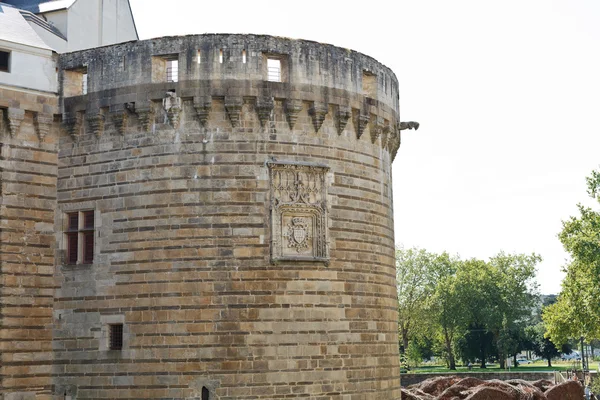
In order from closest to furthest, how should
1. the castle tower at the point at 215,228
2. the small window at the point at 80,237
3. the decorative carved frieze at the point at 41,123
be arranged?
the castle tower at the point at 215,228 → the small window at the point at 80,237 → the decorative carved frieze at the point at 41,123

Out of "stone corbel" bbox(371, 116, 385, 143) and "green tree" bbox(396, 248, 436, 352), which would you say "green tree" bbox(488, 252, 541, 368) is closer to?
"green tree" bbox(396, 248, 436, 352)

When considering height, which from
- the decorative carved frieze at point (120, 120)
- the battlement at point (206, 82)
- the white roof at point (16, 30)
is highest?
the white roof at point (16, 30)

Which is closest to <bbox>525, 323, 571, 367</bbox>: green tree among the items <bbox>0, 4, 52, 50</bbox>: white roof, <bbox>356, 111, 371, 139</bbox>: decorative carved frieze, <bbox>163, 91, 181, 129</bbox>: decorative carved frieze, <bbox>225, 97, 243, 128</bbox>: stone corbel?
<bbox>356, 111, 371, 139</bbox>: decorative carved frieze

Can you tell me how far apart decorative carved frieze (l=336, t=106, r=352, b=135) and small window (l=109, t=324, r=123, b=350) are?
7.54 m

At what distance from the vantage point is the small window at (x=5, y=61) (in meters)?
21.1

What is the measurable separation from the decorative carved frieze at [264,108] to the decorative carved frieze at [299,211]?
3.88ft

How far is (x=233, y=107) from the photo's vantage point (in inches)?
803

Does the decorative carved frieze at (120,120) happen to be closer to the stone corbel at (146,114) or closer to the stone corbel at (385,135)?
the stone corbel at (146,114)

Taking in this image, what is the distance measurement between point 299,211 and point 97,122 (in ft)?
18.7

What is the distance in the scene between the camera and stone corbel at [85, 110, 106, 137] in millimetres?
21031

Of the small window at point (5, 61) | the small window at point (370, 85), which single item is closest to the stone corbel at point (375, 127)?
the small window at point (370, 85)

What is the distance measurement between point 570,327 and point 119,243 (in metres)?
28.1

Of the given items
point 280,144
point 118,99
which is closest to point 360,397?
point 280,144

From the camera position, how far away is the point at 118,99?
20.9 metres
